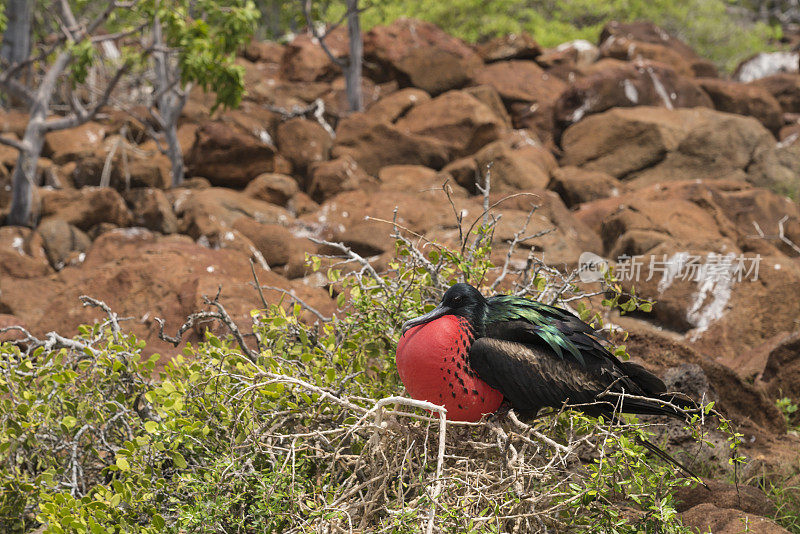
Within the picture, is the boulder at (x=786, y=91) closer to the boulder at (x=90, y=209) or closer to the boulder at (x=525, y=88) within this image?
the boulder at (x=525, y=88)

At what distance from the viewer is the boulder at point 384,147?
37.9 ft

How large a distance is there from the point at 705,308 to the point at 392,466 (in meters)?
3.72

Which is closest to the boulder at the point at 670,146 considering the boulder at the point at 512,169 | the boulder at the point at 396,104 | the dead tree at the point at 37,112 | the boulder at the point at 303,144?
the boulder at the point at 512,169

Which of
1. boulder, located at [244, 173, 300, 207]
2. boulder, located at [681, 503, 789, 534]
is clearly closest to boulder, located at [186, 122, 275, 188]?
boulder, located at [244, 173, 300, 207]

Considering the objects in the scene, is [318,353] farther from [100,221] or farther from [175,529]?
[100,221]

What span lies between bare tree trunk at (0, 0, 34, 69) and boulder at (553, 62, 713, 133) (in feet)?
25.8

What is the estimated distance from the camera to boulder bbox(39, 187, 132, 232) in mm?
9078

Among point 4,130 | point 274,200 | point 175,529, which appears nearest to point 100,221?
point 274,200

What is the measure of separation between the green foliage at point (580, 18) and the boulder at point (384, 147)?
7.83m

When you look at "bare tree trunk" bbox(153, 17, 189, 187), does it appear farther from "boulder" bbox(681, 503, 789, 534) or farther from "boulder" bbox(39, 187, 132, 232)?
"boulder" bbox(681, 503, 789, 534)

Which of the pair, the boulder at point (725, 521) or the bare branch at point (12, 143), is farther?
the bare branch at point (12, 143)

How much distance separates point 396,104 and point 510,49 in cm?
372

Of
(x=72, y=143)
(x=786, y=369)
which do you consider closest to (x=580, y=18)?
(x=72, y=143)

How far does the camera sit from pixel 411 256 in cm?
324
